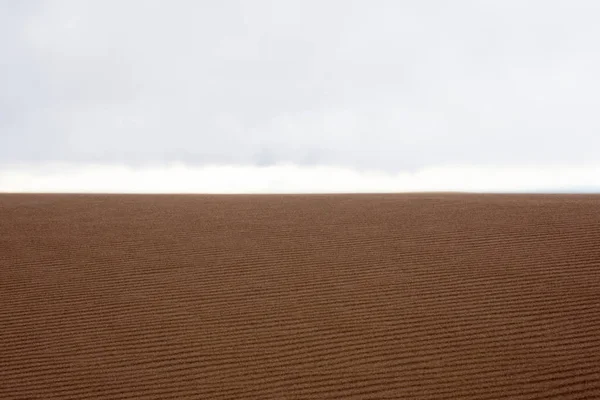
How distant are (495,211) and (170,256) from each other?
5.46m

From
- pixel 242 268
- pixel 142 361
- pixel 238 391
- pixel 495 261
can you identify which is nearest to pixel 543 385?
pixel 238 391

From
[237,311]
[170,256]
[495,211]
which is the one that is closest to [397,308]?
[237,311]

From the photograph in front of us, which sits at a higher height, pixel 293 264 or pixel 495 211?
pixel 495 211

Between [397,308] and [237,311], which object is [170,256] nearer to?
[237,311]

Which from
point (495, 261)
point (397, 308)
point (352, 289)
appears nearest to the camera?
point (397, 308)

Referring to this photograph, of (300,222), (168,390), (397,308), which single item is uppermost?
(300,222)

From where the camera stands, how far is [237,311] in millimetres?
6824

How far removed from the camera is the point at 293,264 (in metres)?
8.30

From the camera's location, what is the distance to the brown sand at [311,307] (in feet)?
17.5

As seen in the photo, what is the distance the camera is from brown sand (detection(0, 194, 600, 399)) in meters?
5.33

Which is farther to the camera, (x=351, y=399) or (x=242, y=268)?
(x=242, y=268)

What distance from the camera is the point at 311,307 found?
270 inches

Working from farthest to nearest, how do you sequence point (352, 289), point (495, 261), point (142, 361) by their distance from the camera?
point (495, 261) < point (352, 289) < point (142, 361)

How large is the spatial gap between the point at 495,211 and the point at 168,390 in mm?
7033
